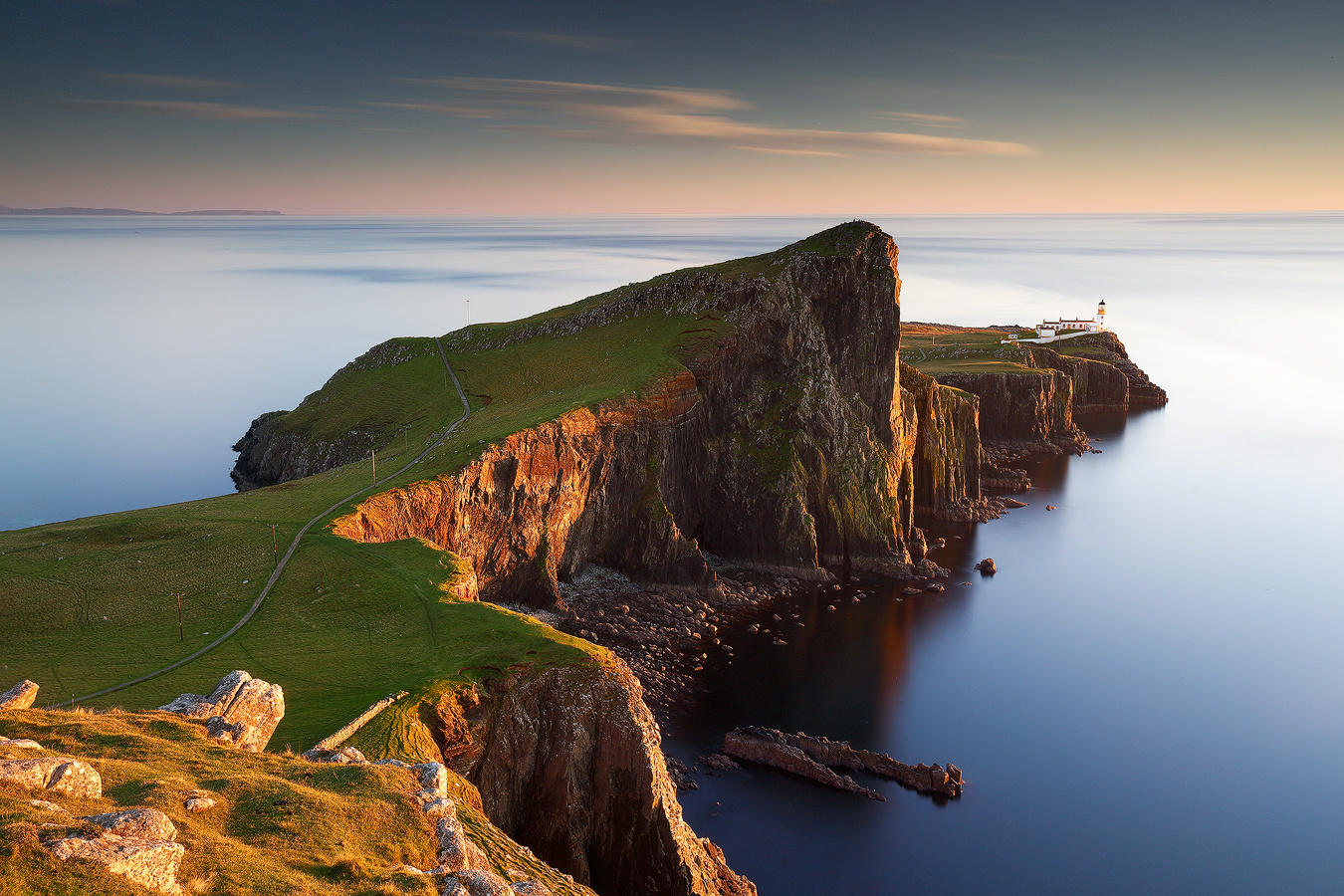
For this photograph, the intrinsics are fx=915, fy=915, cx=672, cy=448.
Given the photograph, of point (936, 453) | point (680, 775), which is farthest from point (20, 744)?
point (936, 453)

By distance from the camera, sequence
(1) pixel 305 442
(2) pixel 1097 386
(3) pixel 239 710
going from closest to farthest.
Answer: (3) pixel 239 710 < (1) pixel 305 442 < (2) pixel 1097 386

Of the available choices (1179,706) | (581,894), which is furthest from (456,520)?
(1179,706)

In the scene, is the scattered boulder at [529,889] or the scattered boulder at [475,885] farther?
the scattered boulder at [529,889]

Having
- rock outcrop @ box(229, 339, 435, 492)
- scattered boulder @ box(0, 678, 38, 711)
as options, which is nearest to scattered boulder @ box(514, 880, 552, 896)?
scattered boulder @ box(0, 678, 38, 711)

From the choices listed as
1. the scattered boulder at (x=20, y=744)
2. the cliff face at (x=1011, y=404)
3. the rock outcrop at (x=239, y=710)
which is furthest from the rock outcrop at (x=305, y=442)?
the cliff face at (x=1011, y=404)

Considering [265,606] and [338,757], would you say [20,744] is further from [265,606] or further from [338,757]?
[265,606]

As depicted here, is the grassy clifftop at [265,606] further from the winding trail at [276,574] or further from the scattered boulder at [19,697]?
the scattered boulder at [19,697]

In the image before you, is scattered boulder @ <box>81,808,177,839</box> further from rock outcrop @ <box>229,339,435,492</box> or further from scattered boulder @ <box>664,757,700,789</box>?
rock outcrop @ <box>229,339,435,492</box>
